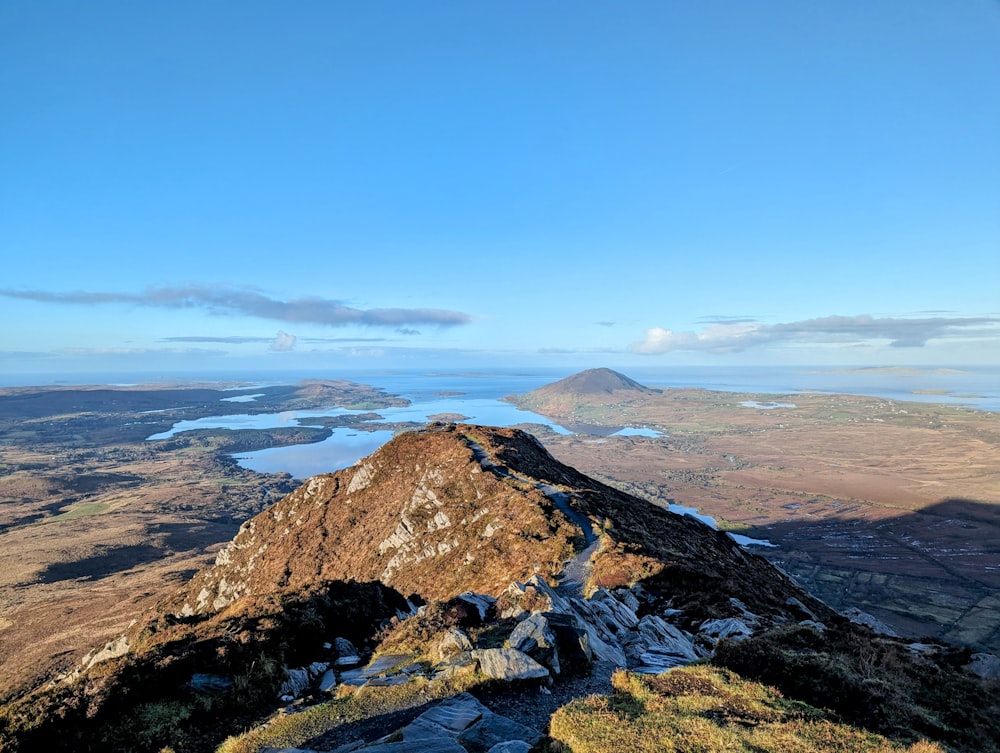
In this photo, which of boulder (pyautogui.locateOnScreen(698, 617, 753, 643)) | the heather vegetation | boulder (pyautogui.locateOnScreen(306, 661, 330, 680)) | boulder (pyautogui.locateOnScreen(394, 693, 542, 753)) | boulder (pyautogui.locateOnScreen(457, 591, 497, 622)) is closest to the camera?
the heather vegetation

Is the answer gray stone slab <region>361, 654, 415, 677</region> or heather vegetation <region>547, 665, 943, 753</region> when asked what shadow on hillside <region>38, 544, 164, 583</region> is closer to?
gray stone slab <region>361, 654, 415, 677</region>

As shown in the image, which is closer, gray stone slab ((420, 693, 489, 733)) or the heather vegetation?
the heather vegetation

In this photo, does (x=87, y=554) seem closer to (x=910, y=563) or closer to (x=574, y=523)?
(x=574, y=523)

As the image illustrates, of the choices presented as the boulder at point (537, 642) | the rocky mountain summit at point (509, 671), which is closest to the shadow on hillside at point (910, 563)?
the rocky mountain summit at point (509, 671)

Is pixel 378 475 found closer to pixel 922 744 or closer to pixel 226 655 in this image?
pixel 226 655

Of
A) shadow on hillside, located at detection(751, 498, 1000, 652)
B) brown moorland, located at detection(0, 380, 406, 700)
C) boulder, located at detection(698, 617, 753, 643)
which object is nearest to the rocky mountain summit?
boulder, located at detection(698, 617, 753, 643)

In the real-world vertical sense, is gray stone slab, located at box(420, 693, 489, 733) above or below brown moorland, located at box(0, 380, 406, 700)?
above

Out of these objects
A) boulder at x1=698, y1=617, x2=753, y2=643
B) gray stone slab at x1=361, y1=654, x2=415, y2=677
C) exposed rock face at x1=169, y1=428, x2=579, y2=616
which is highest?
gray stone slab at x1=361, y1=654, x2=415, y2=677
